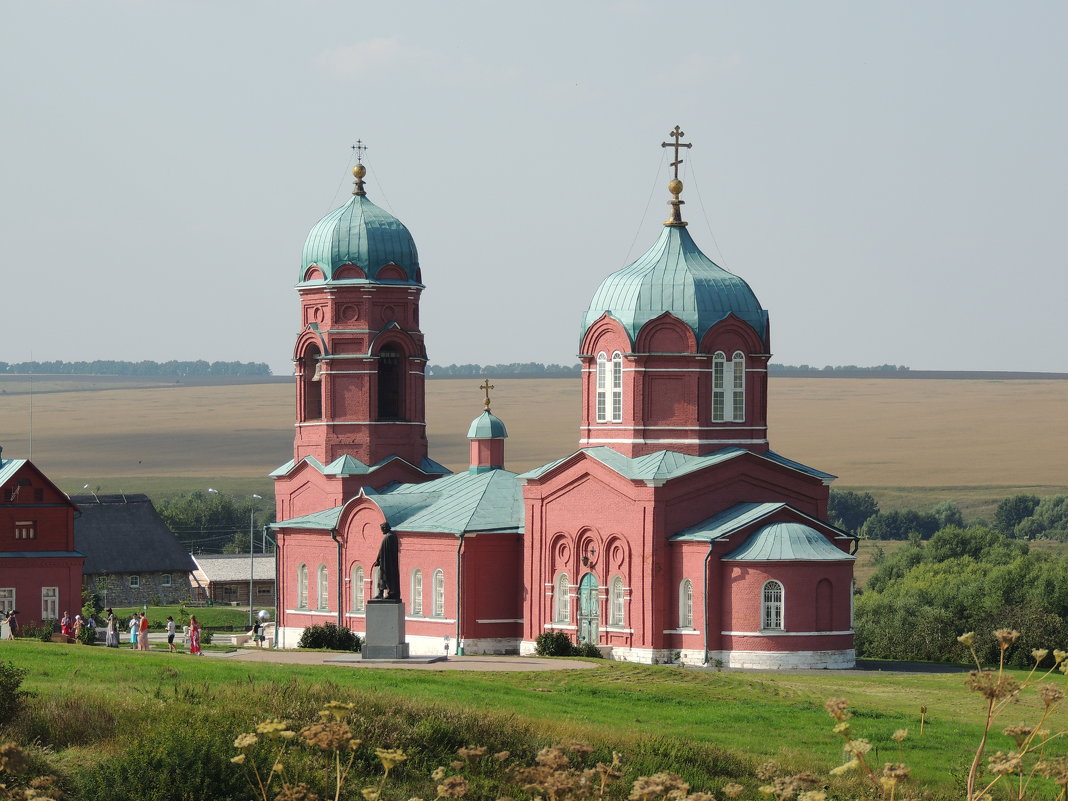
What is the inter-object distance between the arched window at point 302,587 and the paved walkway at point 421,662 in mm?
14081

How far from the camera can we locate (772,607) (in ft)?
140

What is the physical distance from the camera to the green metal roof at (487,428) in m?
54.6

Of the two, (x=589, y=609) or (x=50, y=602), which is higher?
(x=589, y=609)

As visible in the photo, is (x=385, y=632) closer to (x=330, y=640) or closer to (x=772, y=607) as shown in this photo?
(x=330, y=640)

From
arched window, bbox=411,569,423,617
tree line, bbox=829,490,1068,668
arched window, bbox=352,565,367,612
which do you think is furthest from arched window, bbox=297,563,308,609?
tree line, bbox=829,490,1068,668

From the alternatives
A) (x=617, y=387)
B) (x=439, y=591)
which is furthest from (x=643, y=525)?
(x=439, y=591)

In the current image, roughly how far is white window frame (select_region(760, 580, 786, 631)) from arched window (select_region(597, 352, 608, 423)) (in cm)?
686

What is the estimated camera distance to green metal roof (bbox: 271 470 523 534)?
48.9m

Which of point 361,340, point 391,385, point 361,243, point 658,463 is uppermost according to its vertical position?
point 361,243

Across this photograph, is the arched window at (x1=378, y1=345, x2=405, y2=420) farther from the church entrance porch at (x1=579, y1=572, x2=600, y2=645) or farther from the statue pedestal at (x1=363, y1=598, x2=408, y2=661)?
the statue pedestal at (x1=363, y1=598, x2=408, y2=661)

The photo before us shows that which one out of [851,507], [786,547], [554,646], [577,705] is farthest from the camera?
[851,507]

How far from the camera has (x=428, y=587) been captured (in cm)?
4941

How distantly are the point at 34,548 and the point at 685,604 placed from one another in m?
21.5

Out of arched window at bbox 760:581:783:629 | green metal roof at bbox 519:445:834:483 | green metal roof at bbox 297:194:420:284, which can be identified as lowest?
arched window at bbox 760:581:783:629
